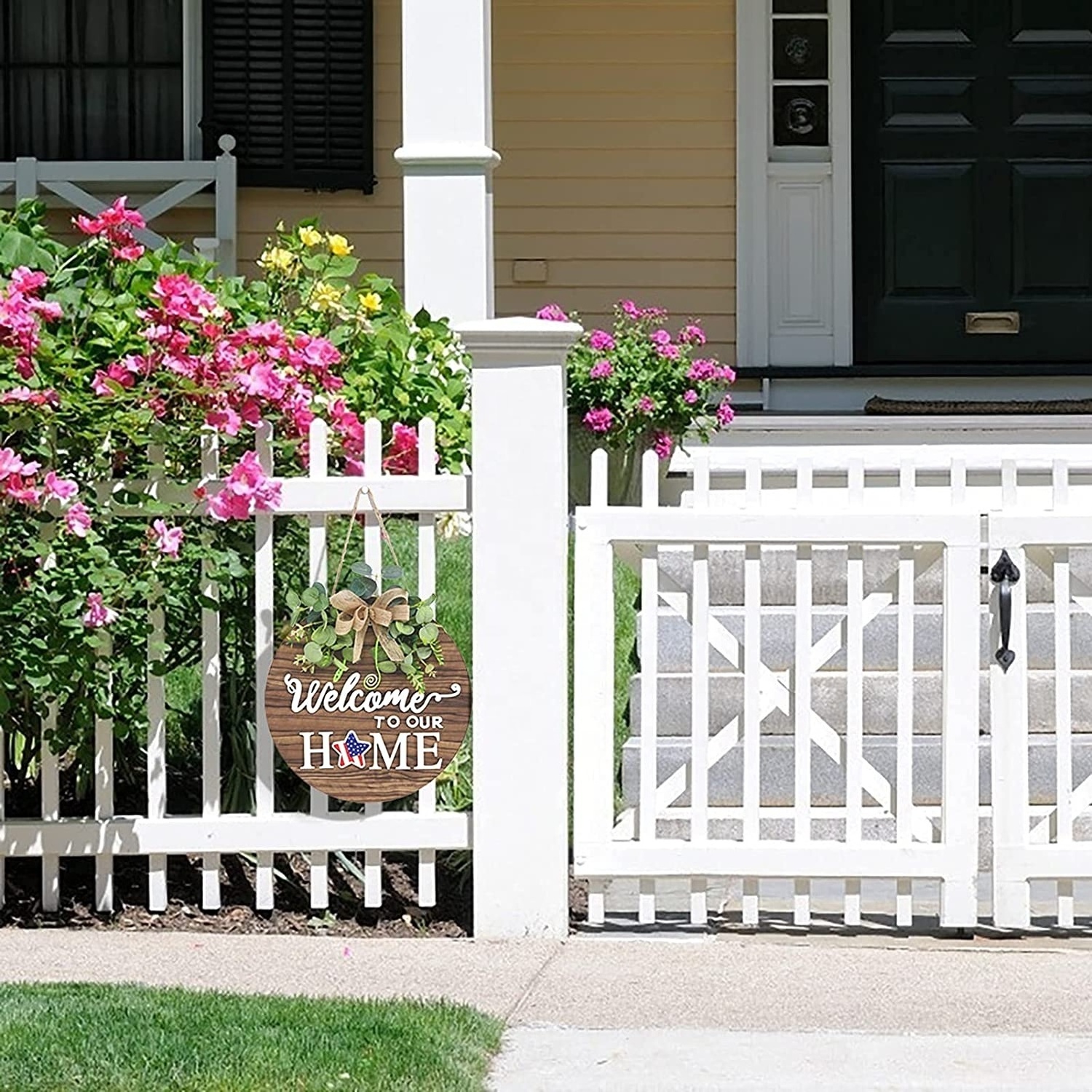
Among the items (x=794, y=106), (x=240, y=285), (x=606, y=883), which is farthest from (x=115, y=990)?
(x=794, y=106)

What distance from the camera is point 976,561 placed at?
16.6 ft

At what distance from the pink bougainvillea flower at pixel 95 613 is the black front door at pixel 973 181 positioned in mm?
5403

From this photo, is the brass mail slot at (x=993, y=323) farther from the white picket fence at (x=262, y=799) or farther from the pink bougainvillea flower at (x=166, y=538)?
the pink bougainvillea flower at (x=166, y=538)

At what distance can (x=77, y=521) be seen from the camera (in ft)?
16.0

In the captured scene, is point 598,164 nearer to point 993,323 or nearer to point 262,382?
point 993,323

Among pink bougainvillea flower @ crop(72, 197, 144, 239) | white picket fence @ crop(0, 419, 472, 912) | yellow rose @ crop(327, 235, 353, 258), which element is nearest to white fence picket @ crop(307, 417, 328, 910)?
white picket fence @ crop(0, 419, 472, 912)

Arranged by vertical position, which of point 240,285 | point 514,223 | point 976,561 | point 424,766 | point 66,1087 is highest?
point 514,223

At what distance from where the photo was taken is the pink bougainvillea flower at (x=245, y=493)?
4.96 m

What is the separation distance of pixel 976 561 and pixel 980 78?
A: 5055 millimetres

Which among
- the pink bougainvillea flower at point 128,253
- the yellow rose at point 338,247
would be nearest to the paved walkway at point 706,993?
the pink bougainvillea flower at point 128,253

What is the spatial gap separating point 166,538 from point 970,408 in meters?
5.05

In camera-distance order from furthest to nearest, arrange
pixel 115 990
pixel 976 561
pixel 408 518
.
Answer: pixel 408 518 < pixel 976 561 < pixel 115 990

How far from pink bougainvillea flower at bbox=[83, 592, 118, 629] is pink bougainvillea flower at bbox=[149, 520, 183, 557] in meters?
0.18

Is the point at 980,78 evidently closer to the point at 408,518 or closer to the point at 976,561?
the point at 408,518
